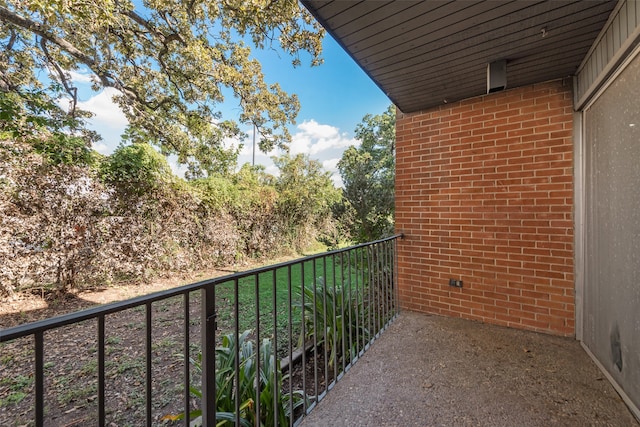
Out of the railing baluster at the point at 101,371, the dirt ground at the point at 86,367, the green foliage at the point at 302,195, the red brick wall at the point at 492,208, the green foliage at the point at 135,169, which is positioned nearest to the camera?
the railing baluster at the point at 101,371

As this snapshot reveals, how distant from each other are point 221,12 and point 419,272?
5.95 metres

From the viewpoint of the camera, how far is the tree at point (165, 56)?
4863 millimetres

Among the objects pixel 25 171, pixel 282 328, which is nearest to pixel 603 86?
pixel 282 328

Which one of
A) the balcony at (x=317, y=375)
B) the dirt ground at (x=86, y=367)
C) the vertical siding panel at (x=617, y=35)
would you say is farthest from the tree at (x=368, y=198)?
the vertical siding panel at (x=617, y=35)

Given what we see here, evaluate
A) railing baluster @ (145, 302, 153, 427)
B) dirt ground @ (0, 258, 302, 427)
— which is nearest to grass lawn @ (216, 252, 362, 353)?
dirt ground @ (0, 258, 302, 427)

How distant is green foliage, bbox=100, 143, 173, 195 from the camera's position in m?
4.04

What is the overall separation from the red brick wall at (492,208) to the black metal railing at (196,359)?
45 centimetres

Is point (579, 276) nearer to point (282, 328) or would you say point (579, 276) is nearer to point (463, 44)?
point (463, 44)

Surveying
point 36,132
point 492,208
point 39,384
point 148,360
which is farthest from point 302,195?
point 39,384

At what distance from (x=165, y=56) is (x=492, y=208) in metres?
6.84

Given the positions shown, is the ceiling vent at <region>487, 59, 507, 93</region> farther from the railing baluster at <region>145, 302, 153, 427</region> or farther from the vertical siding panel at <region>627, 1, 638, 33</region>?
the railing baluster at <region>145, 302, 153, 427</region>

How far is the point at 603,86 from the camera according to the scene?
196cm

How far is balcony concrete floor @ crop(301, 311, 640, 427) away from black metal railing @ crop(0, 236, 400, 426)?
0.18 meters

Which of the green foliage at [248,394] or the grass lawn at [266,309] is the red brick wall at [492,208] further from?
the green foliage at [248,394]
